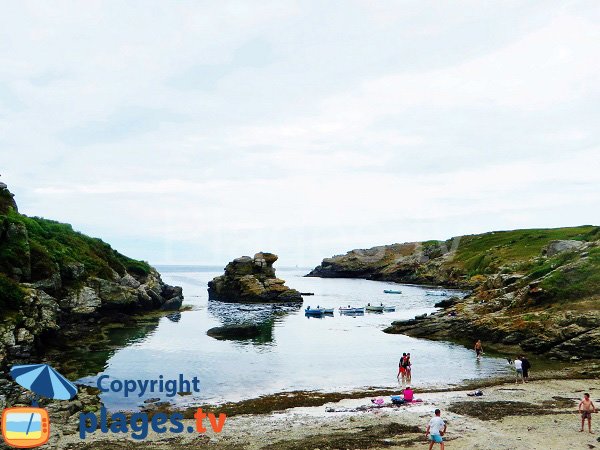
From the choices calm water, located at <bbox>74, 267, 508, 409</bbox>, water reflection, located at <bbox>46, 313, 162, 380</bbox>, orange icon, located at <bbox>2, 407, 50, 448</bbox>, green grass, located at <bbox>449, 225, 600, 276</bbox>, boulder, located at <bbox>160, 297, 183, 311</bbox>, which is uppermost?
green grass, located at <bbox>449, 225, 600, 276</bbox>

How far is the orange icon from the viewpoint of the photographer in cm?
1750

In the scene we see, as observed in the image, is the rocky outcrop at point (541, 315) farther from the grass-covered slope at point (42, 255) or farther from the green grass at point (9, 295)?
the green grass at point (9, 295)

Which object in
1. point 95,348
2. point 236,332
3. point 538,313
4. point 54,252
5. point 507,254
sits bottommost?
point 236,332

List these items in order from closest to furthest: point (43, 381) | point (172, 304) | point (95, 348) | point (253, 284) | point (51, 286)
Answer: point (43, 381), point (95, 348), point (51, 286), point (172, 304), point (253, 284)

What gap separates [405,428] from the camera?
1121 inches

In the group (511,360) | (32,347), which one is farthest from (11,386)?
(511,360)

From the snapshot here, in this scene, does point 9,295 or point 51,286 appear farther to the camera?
A: point 51,286

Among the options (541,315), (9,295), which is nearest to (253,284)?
(9,295)

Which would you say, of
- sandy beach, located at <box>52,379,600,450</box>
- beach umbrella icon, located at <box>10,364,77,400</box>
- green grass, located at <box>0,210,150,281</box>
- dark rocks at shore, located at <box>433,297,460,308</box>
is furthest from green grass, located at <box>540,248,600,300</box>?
green grass, located at <box>0,210,150,281</box>

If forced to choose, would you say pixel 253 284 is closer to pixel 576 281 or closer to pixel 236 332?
pixel 236 332

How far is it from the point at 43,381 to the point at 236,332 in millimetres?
55585

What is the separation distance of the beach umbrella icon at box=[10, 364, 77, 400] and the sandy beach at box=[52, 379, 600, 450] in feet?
17.9

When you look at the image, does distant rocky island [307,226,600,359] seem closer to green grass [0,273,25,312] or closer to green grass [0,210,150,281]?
green grass [0,210,150,281]

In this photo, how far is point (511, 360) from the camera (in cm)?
5175
